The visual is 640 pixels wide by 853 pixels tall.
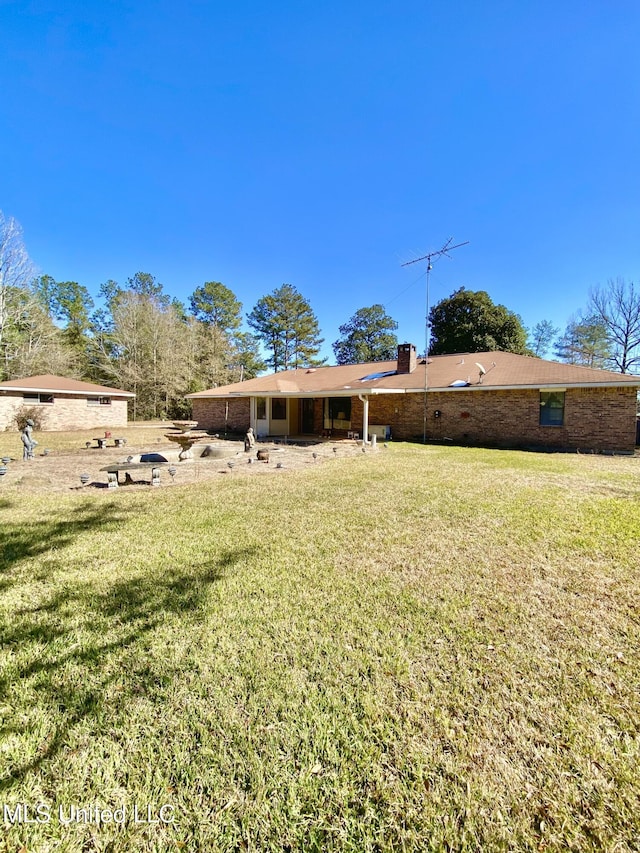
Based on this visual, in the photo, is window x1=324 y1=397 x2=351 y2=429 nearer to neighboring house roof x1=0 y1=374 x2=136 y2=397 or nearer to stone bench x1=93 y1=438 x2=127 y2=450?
stone bench x1=93 y1=438 x2=127 y2=450

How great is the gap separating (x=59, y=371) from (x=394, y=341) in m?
34.9

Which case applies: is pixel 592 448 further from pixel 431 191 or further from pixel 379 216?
pixel 379 216

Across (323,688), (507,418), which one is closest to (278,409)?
(507,418)

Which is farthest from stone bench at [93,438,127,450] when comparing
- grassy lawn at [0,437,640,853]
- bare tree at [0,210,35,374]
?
bare tree at [0,210,35,374]

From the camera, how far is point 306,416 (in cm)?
1947

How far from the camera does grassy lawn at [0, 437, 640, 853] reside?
1476mm

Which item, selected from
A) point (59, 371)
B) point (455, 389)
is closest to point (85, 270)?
point (59, 371)

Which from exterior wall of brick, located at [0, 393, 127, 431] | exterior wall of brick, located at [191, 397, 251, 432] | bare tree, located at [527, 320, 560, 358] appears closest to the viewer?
exterior wall of brick, located at [191, 397, 251, 432]

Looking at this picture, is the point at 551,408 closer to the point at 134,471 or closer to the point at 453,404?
the point at 453,404

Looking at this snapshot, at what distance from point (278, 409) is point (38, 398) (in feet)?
53.0

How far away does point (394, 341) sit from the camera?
135 feet

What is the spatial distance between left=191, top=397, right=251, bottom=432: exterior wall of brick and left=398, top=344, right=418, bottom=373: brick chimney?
881 cm

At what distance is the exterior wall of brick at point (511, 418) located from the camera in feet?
40.3

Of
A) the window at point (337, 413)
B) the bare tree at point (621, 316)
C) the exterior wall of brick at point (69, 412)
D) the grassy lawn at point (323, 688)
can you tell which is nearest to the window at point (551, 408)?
the window at point (337, 413)
